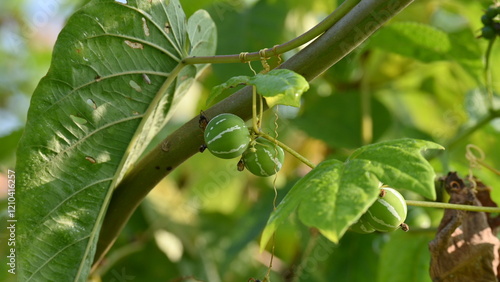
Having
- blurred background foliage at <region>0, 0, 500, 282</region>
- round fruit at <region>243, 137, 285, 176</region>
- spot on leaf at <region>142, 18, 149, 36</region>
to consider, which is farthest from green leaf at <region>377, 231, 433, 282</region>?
spot on leaf at <region>142, 18, 149, 36</region>

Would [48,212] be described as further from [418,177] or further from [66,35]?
[418,177]

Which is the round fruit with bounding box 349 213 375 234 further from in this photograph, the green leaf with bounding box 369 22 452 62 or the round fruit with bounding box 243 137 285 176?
the green leaf with bounding box 369 22 452 62

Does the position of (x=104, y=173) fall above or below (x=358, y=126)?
above

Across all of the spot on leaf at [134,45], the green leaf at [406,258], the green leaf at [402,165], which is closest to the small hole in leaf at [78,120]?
the spot on leaf at [134,45]

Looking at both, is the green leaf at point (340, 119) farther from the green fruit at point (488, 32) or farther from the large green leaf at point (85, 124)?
the large green leaf at point (85, 124)

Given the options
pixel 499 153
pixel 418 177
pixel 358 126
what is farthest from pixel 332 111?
pixel 418 177

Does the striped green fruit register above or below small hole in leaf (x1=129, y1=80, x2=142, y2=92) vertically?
below
